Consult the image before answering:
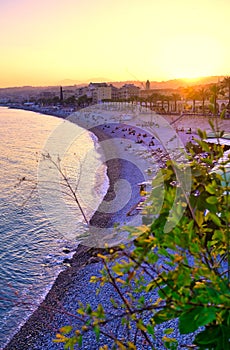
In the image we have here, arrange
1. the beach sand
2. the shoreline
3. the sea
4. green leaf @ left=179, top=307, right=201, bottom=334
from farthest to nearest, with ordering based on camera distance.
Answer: the sea → the shoreline → the beach sand → green leaf @ left=179, top=307, right=201, bottom=334

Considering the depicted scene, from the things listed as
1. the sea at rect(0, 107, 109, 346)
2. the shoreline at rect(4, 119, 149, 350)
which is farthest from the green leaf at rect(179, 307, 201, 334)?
the shoreline at rect(4, 119, 149, 350)

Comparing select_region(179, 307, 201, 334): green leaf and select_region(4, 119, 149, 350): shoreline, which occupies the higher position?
select_region(179, 307, 201, 334): green leaf

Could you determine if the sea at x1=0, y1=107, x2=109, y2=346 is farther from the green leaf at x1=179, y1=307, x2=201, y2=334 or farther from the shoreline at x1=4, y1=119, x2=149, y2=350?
the green leaf at x1=179, y1=307, x2=201, y2=334

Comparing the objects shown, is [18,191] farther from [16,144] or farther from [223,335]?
[16,144]

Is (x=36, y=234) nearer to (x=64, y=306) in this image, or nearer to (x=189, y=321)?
(x=64, y=306)

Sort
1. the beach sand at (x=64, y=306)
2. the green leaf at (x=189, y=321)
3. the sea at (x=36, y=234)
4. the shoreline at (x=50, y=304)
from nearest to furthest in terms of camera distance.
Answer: the green leaf at (x=189, y=321) → the beach sand at (x=64, y=306) → the shoreline at (x=50, y=304) → the sea at (x=36, y=234)

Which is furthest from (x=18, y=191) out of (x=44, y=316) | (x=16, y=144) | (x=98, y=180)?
(x=16, y=144)

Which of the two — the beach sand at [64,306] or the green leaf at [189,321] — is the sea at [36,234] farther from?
the green leaf at [189,321]

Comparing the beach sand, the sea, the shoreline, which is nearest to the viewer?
the beach sand

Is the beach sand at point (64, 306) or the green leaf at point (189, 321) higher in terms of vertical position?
the green leaf at point (189, 321)

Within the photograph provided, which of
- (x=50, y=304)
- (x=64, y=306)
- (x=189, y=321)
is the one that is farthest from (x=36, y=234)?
(x=189, y=321)

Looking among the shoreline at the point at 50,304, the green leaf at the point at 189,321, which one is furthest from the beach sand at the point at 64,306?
the green leaf at the point at 189,321

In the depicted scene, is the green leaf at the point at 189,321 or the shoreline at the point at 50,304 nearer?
the green leaf at the point at 189,321

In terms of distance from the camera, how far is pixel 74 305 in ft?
20.4
